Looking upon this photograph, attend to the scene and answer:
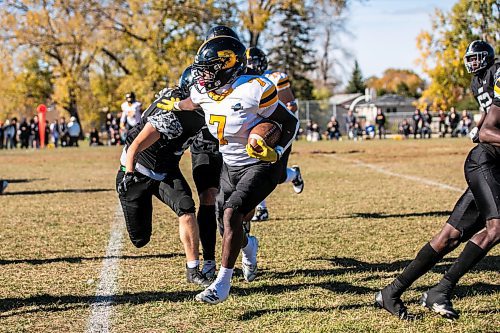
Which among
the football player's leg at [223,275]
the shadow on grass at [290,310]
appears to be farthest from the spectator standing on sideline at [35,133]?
the shadow on grass at [290,310]

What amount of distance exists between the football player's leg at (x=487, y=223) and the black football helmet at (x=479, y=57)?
896 mm

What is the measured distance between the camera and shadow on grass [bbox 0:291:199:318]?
497cm

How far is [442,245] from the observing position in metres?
4.57

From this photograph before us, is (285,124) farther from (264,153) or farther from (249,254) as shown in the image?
(249,254)

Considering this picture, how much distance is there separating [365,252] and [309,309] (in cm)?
211

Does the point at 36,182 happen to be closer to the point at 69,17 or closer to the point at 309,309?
the point at 309,309

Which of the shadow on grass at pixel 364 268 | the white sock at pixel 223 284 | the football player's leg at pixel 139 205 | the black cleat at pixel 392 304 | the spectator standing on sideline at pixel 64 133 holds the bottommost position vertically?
the spectator standing on sideline at pixel 64 133

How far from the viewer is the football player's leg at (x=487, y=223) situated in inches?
171

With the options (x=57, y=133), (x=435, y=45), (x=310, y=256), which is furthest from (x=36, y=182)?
(x=435, y=45)

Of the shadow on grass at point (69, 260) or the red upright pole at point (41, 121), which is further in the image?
the red upright pole at point (41, 121)

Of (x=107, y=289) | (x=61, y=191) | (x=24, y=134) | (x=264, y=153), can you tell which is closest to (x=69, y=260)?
(x=107, y=289)

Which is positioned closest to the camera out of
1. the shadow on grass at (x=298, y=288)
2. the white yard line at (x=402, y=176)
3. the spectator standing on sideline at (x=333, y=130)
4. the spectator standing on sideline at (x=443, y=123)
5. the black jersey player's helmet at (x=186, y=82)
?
the shadow on grass at (x=298, y=288)

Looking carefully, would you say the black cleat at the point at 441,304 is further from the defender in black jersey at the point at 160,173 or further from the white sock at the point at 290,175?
the white sock at the point at 290,175

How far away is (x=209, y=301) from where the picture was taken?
4.72m
